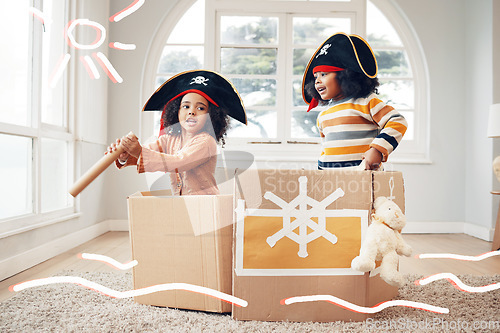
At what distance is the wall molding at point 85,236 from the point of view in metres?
1.49

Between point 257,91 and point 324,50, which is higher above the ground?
point 257,91

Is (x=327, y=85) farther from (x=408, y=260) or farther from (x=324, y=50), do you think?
(x=408, y=260)

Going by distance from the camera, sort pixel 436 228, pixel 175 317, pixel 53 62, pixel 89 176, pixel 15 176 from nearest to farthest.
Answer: pixel 89 176 < pixel 175 317 < pixel 15 176 < pixel 53 62 < pixel 436 228

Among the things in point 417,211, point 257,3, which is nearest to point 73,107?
point 257,3

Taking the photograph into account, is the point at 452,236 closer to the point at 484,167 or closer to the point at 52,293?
the point at 484,167

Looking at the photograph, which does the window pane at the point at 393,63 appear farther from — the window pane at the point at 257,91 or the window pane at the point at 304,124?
the window pane at the point at 257,91

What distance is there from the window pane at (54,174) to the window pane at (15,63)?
0.84 feet

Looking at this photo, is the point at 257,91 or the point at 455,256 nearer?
the point at 455,256

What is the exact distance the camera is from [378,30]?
265 centimetres

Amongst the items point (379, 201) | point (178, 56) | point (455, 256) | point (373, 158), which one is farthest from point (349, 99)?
point (178, 56)

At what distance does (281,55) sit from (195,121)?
1.61 metres

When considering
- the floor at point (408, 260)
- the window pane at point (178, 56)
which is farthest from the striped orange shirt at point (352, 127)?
the window pane at point (178, 56)

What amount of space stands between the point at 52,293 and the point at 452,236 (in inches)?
92.8

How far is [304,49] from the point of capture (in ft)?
8.56
